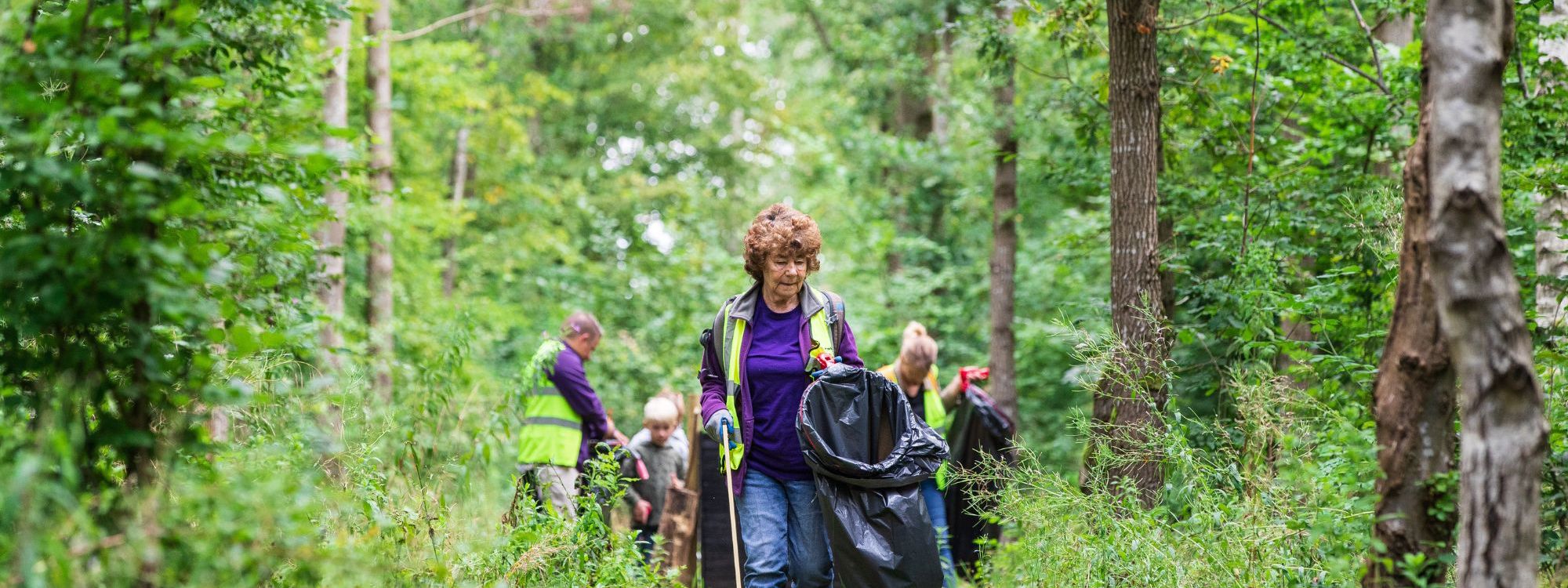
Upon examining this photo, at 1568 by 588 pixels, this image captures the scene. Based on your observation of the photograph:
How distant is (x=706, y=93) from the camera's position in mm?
21906

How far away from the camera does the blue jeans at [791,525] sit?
4680 mm

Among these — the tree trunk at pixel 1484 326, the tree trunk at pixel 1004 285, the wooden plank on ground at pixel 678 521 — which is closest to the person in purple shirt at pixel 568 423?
the wooden plank on ground at pixel 678 521

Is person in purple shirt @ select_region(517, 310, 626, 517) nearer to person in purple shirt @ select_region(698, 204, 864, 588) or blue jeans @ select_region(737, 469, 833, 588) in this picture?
person in purple shirt @ select_region(698, 204, 864, 588)

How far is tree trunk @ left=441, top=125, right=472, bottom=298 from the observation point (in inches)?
757

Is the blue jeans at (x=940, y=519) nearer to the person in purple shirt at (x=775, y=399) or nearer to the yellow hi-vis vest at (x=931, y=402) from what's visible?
the yellow hi-vis vest at (x=931, y=402)

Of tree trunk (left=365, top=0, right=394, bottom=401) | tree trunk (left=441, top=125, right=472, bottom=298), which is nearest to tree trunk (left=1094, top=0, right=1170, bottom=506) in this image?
tree trunk (left=365, top=0, right=394, bottom=401)

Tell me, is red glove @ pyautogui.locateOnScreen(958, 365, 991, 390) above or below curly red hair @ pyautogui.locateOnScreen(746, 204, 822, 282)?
below

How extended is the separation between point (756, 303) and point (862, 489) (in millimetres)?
933

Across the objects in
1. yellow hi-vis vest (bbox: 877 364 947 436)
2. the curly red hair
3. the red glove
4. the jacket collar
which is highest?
the curly red hair

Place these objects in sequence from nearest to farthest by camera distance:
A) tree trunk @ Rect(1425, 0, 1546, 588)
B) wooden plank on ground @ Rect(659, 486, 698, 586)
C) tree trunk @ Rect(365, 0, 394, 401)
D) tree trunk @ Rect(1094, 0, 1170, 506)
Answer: tree trunk @ Rect(1425, 0, 1546, 588) < tree trunk @ Rect(1094, 0, 1170, 506) < wooden plank on ground @ Rect(659, 486, 698, 586) < tree trunk @ Rect(365, 0, 394, 401)

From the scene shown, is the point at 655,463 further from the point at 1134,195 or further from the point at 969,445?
the point at 1134,195

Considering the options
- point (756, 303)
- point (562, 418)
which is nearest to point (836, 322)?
point (756, 303)

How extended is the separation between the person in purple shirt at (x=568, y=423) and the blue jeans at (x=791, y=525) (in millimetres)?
2409

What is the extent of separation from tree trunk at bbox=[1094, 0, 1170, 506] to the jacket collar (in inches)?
57.7
